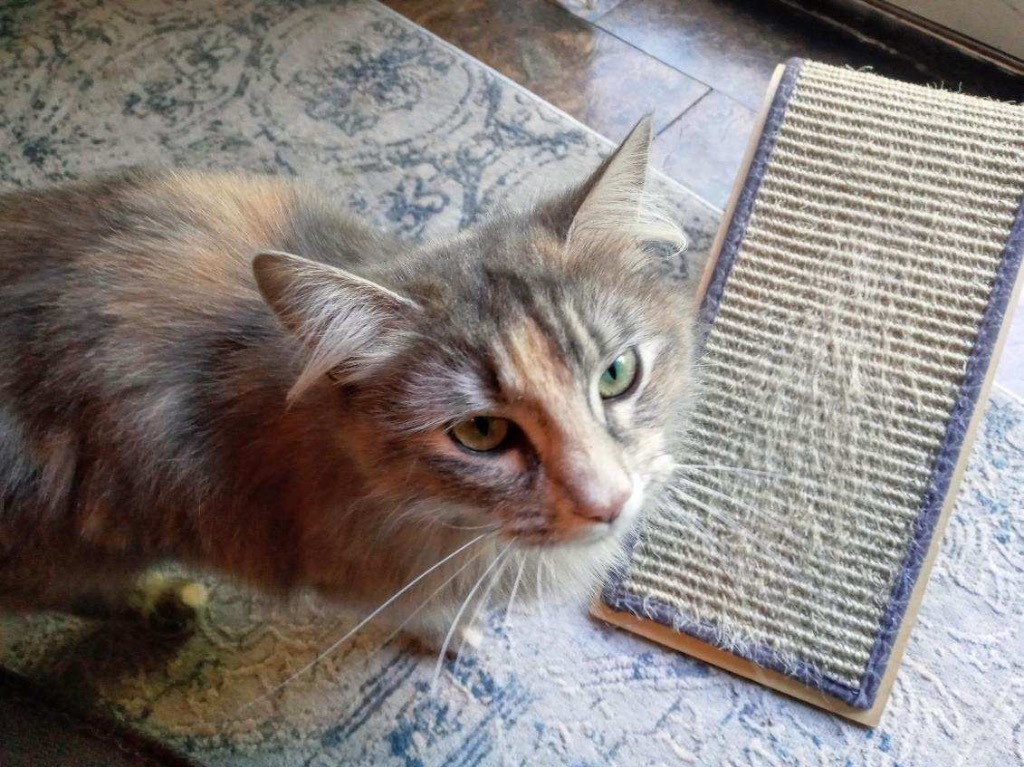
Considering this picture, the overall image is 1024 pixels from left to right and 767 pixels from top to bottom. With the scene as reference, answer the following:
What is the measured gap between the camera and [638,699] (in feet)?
4.43

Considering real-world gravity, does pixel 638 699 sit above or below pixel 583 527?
below

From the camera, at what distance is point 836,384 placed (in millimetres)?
1411

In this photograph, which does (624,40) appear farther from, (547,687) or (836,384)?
(547,687)

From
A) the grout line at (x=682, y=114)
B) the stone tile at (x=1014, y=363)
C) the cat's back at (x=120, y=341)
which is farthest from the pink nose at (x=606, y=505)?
the grout line at (x=682, y=114)

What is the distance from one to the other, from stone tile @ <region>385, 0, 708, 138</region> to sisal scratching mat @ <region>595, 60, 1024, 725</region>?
1.41 feet

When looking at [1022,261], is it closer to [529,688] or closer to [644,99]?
[644,99]

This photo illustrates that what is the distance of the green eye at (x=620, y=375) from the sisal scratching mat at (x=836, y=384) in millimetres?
367

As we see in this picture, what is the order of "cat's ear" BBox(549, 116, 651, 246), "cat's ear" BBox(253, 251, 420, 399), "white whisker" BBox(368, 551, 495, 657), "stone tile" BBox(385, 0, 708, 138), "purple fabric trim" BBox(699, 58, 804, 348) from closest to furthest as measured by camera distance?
"cat's ear" BBox(253, 251, 420, 399), "cat's ear" BBox(549, 116, 651, 246), "white whisker" BBox(368, 551, 495, 657), "purple fabric trim" BBox(699, 58, 804, 348), "stone tile" BBox(385, 0, 708, 138)

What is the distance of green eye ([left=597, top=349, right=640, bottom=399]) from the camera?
0.92m

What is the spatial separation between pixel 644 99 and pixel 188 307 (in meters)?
1.28

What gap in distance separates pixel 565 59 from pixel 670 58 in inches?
10.0

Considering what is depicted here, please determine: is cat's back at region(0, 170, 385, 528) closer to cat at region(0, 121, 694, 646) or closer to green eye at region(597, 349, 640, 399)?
cat at region(0, 121, 694, 646)

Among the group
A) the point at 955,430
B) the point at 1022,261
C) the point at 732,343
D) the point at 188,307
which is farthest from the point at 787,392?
the point at 188,307

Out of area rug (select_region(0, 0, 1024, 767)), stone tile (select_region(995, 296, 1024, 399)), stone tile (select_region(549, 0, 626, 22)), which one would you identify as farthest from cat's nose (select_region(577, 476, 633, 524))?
stone tile (select_region(549, 0, 626, 22))
